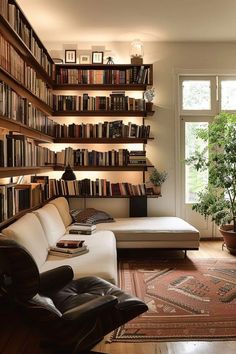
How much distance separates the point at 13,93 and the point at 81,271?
5.51 ft

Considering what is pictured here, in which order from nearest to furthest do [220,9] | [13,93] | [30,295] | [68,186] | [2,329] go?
[30,295]
[2,329]
[13,93]
[220,9]
[68,186]

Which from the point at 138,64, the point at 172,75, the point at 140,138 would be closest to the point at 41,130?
the point at 140,138

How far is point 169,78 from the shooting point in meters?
5.10

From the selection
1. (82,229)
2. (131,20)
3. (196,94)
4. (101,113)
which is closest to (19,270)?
(82,229)

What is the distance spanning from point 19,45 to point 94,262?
2.15 meters

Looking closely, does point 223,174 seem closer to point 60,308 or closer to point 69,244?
point 69,244

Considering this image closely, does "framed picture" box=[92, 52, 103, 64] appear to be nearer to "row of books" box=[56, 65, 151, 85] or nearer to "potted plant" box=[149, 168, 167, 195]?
"row of books" box=[56, 65, 151, 85]

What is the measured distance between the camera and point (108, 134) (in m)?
4.84

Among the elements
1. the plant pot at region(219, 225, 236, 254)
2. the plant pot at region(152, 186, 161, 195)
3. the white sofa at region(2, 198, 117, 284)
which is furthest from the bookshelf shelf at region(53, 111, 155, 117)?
the plant pot at region(219, 225, 236, 254)

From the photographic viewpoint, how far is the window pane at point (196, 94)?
5211 mm

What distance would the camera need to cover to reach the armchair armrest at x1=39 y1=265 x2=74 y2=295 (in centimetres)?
218

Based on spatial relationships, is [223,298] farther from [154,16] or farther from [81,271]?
[154,16]

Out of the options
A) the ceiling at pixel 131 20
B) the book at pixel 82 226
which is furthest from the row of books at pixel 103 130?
the book at pixel 82 226

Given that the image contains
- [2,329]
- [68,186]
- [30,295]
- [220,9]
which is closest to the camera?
[30,295]
